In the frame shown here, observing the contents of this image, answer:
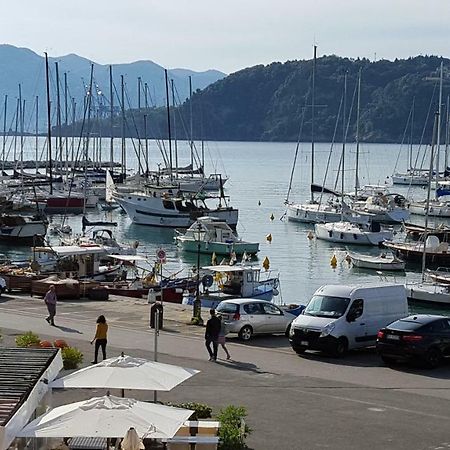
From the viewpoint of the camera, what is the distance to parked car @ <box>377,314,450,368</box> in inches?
967

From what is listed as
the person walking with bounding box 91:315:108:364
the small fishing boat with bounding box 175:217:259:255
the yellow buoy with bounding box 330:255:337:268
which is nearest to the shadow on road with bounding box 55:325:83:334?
the person walking with bounding box 91:315:108:364

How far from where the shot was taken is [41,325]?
30.3 m

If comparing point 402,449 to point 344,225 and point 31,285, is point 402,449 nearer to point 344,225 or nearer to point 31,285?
point 31,285

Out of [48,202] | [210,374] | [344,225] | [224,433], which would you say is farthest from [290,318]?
[48,202]

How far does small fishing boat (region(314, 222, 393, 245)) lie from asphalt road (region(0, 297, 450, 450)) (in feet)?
151

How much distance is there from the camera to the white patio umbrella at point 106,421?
1298 centimetres

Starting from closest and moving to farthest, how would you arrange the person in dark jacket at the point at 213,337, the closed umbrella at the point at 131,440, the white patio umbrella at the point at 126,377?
the closed umbrella at the point at 131,440 → the white patio umbrella at the point at 126,377 → the person in dark jacket at the point at 213,337

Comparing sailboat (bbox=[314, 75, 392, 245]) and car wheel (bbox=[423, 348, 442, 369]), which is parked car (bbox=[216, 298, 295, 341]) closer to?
car wheel (bbox=[423, 348, 442, 369])

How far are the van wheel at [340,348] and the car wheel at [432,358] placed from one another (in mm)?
2402

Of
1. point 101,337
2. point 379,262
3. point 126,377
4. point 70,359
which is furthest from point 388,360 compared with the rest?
point 379,262

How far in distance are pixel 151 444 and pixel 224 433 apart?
3.52ft

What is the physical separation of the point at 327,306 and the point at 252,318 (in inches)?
102

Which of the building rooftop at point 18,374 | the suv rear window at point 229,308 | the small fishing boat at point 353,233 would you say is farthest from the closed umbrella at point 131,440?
the small fishing boat at point 353,233

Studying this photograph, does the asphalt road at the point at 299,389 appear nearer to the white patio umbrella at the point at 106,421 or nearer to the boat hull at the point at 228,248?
the white patio umbrella at the point at 106,421
